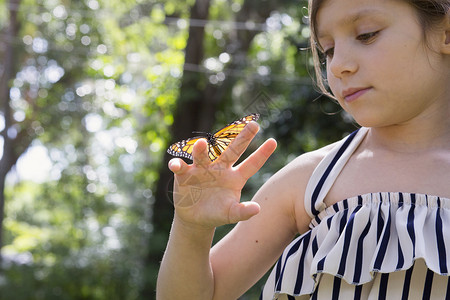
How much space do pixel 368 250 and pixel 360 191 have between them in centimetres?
10

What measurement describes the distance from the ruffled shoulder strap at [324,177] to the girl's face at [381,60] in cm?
10

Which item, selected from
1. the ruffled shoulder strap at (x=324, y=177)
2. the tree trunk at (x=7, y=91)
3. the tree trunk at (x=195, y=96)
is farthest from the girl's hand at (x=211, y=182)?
the tree trunk at (x=7, y=91)

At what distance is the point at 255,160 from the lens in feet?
3.04

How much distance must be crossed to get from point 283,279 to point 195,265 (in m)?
0.14

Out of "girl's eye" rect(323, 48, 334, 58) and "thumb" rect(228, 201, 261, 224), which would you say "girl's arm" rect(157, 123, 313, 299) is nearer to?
"thumb" rect(228, 201, 261, 224)

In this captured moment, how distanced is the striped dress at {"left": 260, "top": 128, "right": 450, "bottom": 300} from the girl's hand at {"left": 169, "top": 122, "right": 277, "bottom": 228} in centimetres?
14

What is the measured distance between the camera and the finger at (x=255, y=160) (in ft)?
3.03

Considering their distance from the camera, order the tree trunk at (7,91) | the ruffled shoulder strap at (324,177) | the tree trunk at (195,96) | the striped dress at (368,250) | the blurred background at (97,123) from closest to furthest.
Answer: the striped dress at (368,250) → the ruffled shoulder strap at (324,177) → the tree trunk at (195,96) → the blurred background at (97,123) → the tree trunk at (7,91)

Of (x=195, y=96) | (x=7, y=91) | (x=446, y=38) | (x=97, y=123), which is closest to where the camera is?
(x=446, y=38)

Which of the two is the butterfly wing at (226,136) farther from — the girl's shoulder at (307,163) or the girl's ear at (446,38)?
the girl's ear at (446,38)

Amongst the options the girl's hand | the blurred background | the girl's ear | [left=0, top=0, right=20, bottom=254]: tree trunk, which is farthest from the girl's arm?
[left=0, top=0, right=20, bottom=254]: tree trunk

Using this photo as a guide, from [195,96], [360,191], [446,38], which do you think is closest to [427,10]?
[446,38]

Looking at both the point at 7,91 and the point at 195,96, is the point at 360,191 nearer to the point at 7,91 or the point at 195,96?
the point at 195,96

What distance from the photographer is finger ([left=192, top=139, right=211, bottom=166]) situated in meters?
0.87
